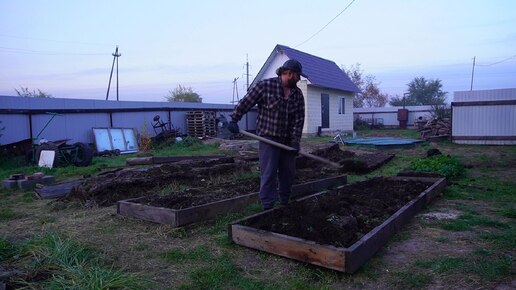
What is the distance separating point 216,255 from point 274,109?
182 centimetres

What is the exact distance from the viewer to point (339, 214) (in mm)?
4164

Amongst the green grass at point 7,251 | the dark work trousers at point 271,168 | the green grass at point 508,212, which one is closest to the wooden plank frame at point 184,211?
the dark work trousers at point 271,168

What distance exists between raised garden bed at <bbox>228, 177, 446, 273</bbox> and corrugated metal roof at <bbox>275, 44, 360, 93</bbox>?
1385 centimetres

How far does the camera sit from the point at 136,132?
55.6 feet

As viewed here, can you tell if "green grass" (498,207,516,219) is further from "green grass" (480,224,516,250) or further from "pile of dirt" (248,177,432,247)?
"pile of dirt" (248,177,432,247)

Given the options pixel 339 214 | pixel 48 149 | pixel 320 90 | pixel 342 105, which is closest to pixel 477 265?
pixel 339 214

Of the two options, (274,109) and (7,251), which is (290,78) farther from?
(7,251)

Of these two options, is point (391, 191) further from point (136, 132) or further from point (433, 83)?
point (433, 83)

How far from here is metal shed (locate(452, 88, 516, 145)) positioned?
14133 millimetres

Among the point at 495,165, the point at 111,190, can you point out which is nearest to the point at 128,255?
the point at 111,190

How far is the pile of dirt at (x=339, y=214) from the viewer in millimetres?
3496

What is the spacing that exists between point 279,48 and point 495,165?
12319mm

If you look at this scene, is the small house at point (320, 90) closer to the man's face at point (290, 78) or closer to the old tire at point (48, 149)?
the old tire at point (48, 149)

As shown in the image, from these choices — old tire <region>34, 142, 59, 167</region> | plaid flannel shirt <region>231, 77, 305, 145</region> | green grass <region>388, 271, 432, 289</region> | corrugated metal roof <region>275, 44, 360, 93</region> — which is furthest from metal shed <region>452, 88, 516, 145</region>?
old tire <region>34, 142, 59, 167</region>
